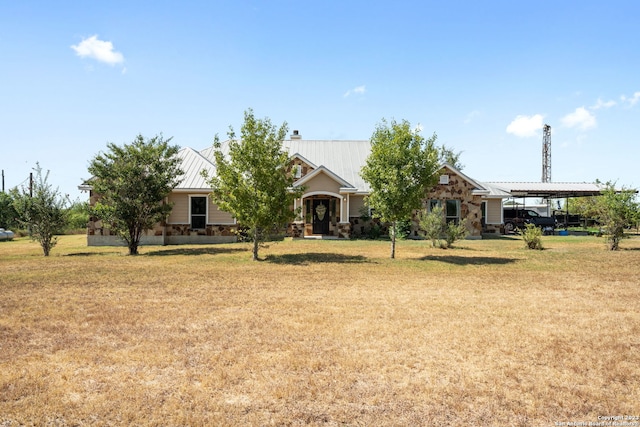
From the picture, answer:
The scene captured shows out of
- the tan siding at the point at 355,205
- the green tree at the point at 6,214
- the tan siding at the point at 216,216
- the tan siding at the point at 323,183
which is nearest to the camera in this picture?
the tan siding at the point at 216,216

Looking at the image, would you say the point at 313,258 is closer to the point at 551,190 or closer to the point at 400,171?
the point at 400,171

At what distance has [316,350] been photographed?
6.17 meters

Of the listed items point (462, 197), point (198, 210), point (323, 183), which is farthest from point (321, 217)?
point (462, 197)

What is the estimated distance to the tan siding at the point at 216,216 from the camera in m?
24.6

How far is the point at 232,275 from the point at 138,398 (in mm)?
8462

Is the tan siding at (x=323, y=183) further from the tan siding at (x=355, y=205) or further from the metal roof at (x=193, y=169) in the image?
the metal roof at (x=193, y=169)

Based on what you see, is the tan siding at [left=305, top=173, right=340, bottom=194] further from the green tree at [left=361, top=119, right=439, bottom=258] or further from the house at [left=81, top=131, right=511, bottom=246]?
the green tree at [left=361, top=119, right=439, bottom=258]

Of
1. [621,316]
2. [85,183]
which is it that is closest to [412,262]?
[621,316]

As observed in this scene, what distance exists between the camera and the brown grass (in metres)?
4.48

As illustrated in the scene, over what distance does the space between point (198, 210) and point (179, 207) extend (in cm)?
105

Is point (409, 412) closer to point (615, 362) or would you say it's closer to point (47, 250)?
point (615, 362)

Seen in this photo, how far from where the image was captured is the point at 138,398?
4.67 metres

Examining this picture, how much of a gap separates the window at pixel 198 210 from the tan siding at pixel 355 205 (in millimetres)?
9798

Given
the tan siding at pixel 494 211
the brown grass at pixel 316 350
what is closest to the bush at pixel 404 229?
the tan siding at pixel 494 211
